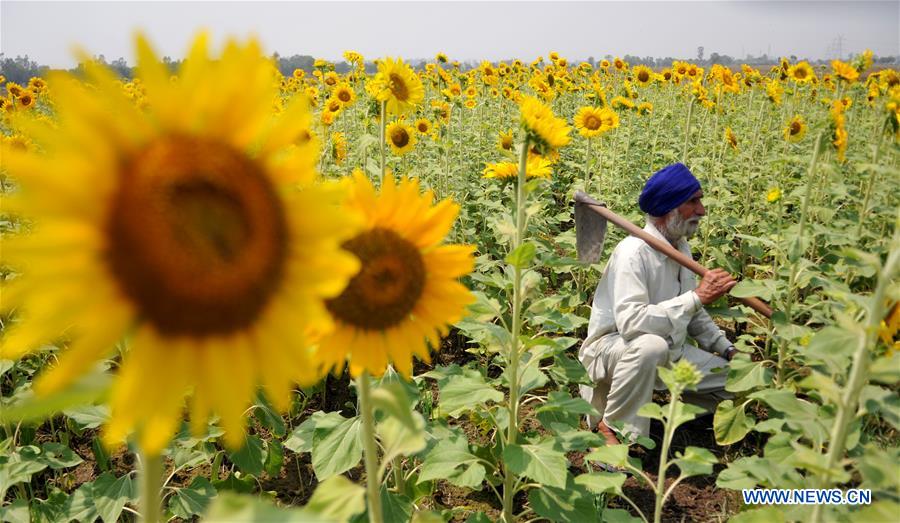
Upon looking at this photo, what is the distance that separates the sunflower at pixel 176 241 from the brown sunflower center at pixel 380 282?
259 mm

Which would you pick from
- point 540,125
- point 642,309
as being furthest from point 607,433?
point 540,125

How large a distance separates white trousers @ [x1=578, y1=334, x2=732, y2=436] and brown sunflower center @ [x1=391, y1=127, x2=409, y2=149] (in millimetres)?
2564

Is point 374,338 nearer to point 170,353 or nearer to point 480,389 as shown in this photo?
point 170,353

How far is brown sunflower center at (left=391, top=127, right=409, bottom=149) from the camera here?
203 inches

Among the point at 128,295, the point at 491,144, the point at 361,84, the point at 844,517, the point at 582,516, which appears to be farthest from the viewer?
the point at 361,84

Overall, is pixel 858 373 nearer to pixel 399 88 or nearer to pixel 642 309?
pixel 642 309

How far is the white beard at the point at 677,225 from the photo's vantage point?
11.5 ft

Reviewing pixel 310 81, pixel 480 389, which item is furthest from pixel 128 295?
pixel 310 81

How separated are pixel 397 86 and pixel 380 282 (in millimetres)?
3083

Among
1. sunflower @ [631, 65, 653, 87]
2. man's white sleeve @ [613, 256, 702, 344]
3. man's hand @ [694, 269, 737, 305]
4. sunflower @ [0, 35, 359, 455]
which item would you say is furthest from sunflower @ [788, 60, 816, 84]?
sunflower @ [0, 35, 359, 455]

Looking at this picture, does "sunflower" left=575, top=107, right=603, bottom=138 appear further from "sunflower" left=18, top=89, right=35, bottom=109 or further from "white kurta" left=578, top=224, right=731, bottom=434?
"sunflower" left=18, top=89, right=35, bottom=109

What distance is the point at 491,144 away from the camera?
9078 millimetres

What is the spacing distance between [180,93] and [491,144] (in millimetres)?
8604

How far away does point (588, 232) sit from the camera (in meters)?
3.71
